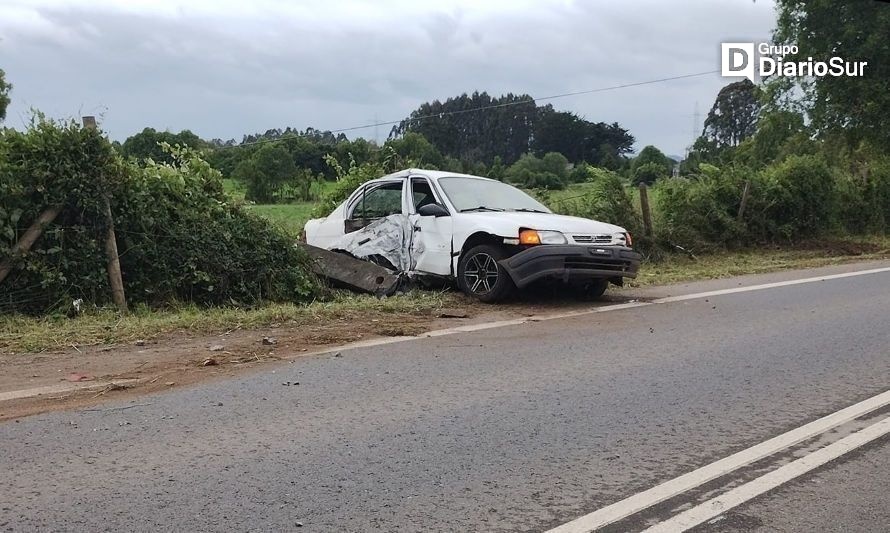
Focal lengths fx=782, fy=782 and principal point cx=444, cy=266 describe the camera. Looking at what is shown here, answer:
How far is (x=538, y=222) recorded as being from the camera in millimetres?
9219

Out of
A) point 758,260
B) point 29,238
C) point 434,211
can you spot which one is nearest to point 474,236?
point 434,211

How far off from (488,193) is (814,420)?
241 inches

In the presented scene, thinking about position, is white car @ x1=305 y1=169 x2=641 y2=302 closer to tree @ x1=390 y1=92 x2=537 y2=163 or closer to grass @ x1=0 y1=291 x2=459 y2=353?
grass @ x1=0 y1=291 x2=459 y2=353

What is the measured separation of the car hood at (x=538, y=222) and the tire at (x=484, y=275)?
32cm

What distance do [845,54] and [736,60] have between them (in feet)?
10.7

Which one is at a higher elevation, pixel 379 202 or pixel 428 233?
pixel 379 202

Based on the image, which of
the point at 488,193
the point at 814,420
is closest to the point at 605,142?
the point at 488,193

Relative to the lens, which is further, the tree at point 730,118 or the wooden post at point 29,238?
the tree at point 730,118

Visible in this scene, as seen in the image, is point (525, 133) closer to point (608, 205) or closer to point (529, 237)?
point (608, 205)

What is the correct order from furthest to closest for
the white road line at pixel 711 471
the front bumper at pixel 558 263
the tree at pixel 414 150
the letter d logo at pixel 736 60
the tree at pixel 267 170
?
1. the tree at pixel 267 170
2. the letter d logo at pixel 736 60
3. the tree at pixel 414 150
4. the front bumper at pixel 558 263
5. the white road line at pixel 711 471

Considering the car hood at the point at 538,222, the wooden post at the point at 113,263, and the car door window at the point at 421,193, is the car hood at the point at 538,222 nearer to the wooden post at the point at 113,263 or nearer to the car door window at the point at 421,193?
the car door window at the point at 421,193

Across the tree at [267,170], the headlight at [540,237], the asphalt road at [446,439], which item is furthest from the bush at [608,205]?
the tree at [267,170]

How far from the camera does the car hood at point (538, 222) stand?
9.06 metres

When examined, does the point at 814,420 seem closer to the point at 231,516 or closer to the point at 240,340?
the point at 231,516
